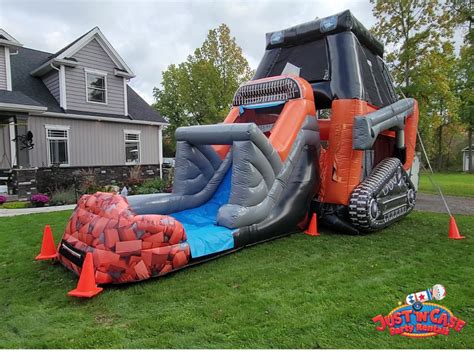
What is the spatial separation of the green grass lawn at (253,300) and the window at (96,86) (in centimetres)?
891

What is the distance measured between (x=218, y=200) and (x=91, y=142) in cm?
845

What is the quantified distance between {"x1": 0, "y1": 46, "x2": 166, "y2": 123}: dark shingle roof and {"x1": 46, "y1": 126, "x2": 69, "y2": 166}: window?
2.03 feet

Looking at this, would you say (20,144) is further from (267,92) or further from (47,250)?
(267,92)

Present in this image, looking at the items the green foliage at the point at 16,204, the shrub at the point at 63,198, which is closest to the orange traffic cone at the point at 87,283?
the green foliage at the point at 16,204

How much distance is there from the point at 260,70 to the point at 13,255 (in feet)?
17.7

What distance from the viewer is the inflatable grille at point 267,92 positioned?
5953mm

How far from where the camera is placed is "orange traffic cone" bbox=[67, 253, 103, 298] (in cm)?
323

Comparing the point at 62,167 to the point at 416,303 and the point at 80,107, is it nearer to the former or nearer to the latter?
the point at 80,107

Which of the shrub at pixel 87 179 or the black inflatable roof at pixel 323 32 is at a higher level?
the black inflatable roof at pixel 323 32

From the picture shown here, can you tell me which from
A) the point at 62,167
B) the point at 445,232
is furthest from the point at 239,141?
the point at 62,167

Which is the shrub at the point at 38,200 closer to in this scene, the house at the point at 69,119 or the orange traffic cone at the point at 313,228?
the house at the point at 69,119

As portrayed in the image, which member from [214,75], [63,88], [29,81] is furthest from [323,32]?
[214,75]

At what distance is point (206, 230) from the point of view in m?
4.43

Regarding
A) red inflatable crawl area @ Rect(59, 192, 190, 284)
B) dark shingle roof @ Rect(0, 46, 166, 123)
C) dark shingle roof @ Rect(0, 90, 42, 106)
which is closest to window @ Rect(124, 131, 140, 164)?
dark shingle roof @ Rect(0, 46, 166, 123)
